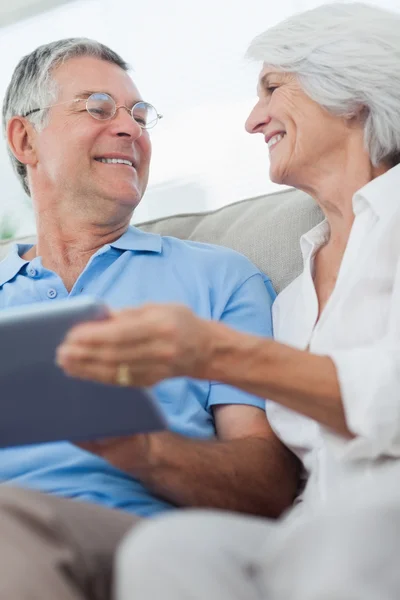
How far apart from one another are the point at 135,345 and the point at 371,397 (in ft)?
1.13

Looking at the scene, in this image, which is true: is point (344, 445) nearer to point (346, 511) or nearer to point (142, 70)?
point (346, 511)

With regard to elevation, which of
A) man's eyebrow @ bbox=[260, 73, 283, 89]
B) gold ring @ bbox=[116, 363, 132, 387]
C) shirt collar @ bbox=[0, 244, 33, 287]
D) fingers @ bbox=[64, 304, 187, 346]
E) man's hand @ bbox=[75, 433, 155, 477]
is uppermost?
man's eyebrow @ bbox=[260, 73, 283, 89]

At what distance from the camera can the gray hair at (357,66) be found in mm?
1443

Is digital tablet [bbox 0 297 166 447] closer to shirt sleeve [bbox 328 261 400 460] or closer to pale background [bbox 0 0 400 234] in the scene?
shirt sleeve [bbox 328 261 400 460]

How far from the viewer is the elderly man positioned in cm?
83

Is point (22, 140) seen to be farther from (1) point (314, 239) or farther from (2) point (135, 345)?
(2) point (135, 345)

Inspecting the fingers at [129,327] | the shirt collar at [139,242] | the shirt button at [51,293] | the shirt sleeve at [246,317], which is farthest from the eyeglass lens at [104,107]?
the fingers at [129,327]

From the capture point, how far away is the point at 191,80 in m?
3.41

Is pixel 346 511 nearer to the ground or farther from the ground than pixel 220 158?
farther from the ground

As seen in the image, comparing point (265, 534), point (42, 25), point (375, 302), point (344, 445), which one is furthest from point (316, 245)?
point (42, 25)

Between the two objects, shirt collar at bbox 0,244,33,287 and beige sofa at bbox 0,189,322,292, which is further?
shirt collar at bbox 0,244,33,287

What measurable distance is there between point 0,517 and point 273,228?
1016 mm

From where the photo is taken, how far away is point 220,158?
333 centimetres

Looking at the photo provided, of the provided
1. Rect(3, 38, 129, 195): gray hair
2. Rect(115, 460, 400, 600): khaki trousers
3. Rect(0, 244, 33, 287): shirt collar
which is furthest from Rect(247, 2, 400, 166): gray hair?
Rect(115, 460, 400, 600): khaki trousers
